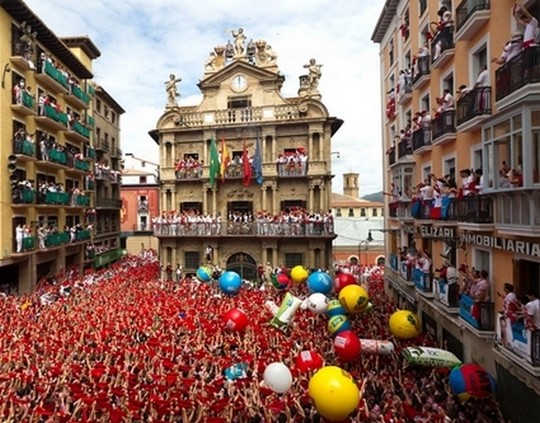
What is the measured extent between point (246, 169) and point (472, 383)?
2057 cm

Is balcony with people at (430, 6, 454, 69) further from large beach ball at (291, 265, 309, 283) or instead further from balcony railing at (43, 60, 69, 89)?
balcony railing at (43, 60, 69, 89)

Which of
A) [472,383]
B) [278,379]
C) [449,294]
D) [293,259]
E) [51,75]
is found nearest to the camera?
[472,383]

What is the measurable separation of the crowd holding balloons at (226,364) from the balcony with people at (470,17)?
9.31 metres

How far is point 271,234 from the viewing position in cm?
2880

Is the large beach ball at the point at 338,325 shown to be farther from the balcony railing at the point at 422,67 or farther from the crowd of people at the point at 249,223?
the crowd of people at the point at 249,223

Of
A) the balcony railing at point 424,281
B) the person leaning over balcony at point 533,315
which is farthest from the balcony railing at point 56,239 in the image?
the person leaning over balcony at point 533,315

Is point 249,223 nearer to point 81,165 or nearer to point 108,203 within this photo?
point 81,165

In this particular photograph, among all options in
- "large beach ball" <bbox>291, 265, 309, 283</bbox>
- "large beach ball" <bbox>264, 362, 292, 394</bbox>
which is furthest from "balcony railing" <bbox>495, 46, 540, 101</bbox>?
"large beach ball" <bbox>291, 265, 309, 283</bbox>

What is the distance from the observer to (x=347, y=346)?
1255cm

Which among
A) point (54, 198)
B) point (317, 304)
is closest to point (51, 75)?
point (54, 198)

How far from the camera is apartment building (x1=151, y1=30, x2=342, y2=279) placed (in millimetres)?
29016

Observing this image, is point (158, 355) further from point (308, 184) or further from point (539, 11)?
point (308, 184)

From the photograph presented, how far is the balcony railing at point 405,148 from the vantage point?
1900cm

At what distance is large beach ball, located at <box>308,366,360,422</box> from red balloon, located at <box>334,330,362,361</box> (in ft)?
9.72
